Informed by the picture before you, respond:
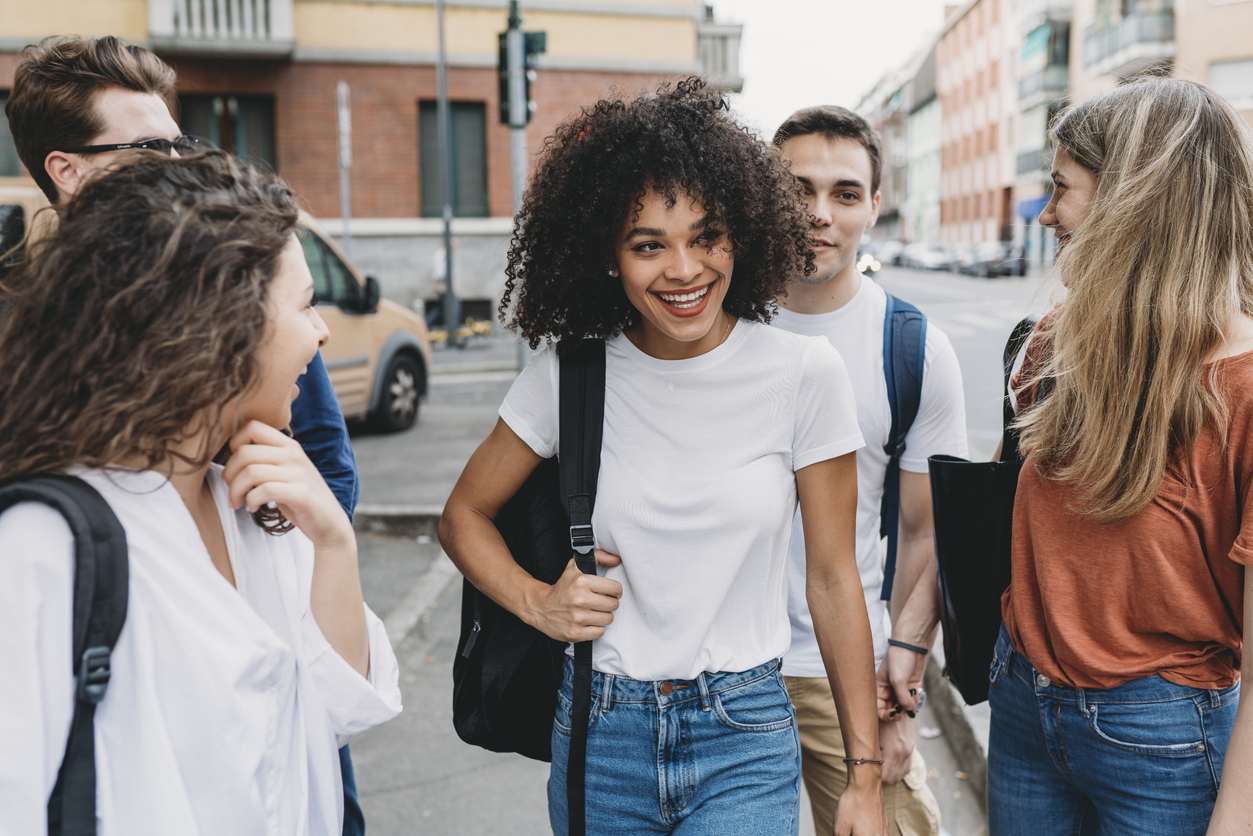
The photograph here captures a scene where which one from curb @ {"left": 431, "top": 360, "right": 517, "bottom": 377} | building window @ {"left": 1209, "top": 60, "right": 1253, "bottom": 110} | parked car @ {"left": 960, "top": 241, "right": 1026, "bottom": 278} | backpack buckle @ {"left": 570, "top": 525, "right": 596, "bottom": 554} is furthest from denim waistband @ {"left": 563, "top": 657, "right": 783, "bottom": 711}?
parked car @ {"left": 960, "top": 241, "right": 1026, "bottom": 278}

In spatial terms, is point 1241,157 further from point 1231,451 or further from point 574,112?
point 574,112

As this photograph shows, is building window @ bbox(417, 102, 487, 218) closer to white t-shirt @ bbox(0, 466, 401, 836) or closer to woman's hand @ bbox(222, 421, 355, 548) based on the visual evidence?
woman's hand @ bbox(222, 421, 355, 548)

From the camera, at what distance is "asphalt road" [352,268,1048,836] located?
3303 mm

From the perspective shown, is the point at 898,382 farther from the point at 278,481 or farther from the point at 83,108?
the point at 83,108

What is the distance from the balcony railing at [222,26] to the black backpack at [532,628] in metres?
15.6

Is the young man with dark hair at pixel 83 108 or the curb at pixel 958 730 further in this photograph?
the curb at pixel 958 730

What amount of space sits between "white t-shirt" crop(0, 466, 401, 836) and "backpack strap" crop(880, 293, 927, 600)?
150cm

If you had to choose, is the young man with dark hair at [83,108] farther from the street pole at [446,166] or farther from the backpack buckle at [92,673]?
the street pole at [446,166]

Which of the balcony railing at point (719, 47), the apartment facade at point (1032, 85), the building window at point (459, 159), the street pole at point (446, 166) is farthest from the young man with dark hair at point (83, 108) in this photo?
the apartment facade at point (1032, 85)

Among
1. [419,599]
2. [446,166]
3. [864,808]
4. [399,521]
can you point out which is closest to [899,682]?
[864,808]

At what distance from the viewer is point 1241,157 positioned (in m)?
1.67

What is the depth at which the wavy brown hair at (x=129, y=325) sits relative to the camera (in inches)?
44.2

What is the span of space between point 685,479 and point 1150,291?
87 cm

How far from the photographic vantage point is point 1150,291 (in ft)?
5.45
